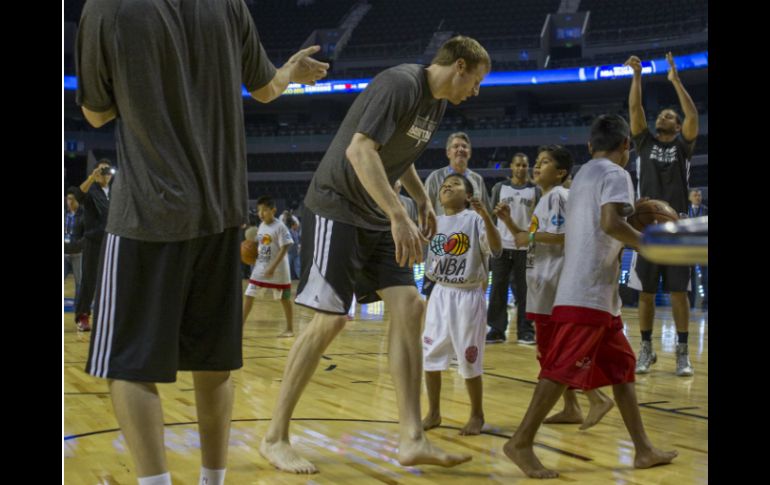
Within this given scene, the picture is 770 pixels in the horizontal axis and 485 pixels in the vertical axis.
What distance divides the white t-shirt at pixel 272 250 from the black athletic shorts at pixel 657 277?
12.2 ft

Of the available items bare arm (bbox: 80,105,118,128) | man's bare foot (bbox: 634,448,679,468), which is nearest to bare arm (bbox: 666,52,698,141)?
man's bare foot (bbox: 634,448,679,468)

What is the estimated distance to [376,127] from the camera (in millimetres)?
3264

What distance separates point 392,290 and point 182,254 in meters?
1.40

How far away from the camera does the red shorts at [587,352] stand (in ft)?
11.1

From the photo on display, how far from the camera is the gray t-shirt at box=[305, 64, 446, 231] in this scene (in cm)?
336

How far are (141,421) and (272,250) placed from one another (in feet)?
21.8

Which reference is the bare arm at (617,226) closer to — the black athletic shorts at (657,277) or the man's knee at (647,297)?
the black athletic shorts at (657,277)

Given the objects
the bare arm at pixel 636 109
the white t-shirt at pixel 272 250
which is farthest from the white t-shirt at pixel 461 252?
the white t-shirt at pixel 272 250

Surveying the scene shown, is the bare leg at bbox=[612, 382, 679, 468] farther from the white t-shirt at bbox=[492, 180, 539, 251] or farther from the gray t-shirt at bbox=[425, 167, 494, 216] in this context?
the white t-shirt at bbox=[492, 180, 539, 251]

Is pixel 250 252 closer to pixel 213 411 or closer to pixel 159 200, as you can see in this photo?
pixel 213 411
